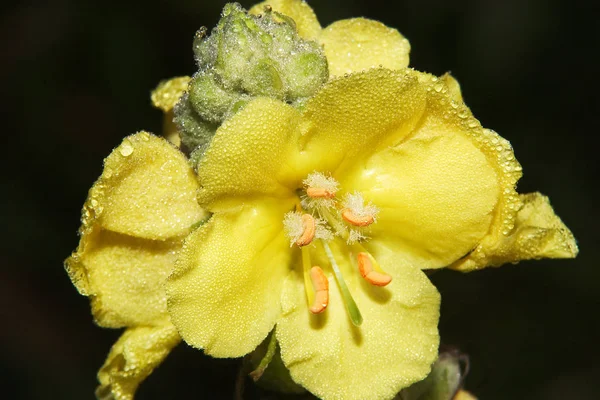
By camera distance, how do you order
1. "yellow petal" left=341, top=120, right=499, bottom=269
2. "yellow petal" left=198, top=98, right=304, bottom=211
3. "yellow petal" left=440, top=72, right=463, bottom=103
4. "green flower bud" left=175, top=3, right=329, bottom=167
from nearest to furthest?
1. "yellow petal" left=198, top=98, right=304, bottom=211
2. "green flower bud" left=175, top=3, right=329, bottom=167
3. "yellow petal" left=341, top=120, right=499, bottom=269
4. "yellow petal" left=440, top=72, right=463, bottom=103

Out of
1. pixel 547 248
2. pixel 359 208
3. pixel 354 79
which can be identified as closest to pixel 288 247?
pixel 359 208

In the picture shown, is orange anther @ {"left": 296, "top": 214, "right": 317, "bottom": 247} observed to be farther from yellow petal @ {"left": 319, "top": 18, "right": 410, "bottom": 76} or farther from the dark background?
the dark background

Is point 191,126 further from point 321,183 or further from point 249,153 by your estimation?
point 321,183

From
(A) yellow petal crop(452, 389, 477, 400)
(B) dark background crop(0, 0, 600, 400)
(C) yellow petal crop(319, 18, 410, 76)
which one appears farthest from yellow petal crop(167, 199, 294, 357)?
(B) dark background crop(0, 0, 600, 400)

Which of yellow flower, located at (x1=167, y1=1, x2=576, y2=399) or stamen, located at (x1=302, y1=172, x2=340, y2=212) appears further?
stamen, located at (x1=302, y1=172, x2=340, y2=212)

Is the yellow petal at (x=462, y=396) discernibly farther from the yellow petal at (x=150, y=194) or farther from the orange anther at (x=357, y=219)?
the yellow petal at (x=150, y=194)

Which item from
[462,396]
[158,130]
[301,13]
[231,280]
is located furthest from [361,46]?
[158,130]
